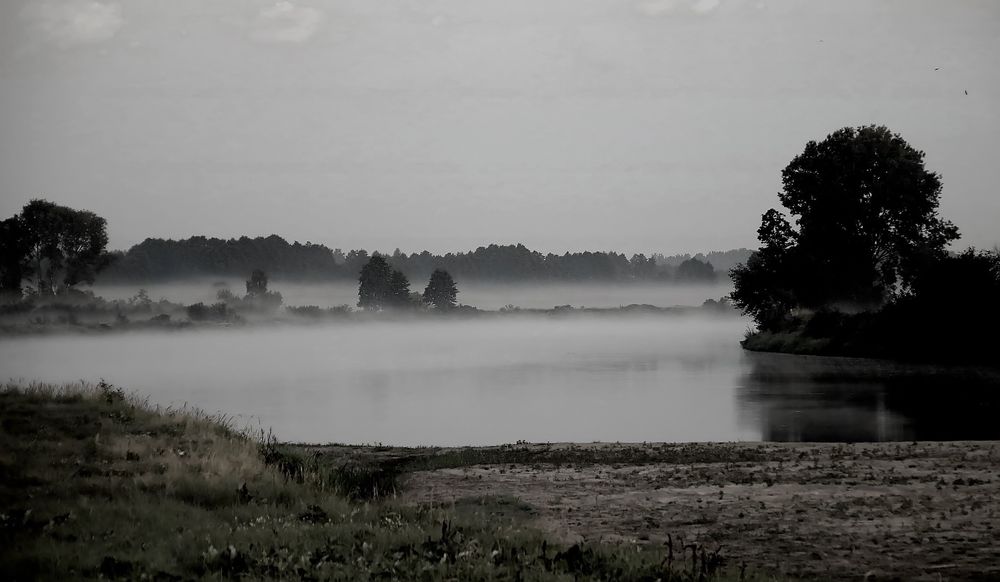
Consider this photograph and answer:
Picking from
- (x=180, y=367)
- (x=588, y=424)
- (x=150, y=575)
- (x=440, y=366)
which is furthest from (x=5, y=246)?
(x=150, y=575)

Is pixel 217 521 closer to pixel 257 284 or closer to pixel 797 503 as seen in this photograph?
pixel 797 503

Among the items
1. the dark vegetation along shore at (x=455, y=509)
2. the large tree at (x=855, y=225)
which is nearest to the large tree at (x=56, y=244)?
A: the large tree at (x=855, y=225)

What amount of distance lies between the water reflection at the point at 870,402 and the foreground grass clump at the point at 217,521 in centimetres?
2068

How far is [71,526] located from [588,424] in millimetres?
30615

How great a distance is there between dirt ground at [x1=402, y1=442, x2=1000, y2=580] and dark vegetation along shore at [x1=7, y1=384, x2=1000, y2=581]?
0.06 meters

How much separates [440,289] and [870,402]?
155 m

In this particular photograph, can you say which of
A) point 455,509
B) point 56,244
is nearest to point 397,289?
point 56,244

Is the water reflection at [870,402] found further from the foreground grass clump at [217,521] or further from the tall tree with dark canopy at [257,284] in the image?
the tall tree with dark canopy at [257,284]

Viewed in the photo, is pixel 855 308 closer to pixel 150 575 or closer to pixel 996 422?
pixel 996 422

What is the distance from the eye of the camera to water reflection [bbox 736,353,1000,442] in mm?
33188

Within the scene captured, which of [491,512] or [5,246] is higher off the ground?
[5,246]

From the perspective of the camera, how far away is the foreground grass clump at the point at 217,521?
1155 centimetres

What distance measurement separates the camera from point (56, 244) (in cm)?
9775

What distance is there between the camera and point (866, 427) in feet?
114
